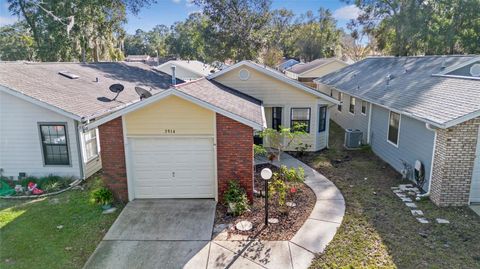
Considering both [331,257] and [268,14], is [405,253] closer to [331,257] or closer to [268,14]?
[331,257]

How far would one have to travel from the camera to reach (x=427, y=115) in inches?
377

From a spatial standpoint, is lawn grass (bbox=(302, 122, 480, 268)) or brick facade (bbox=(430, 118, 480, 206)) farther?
brick facade (bbox=(430, 118, 480, 206))

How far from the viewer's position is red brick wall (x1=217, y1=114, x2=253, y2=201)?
9125 mm

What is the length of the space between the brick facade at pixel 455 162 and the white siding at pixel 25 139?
463 inches

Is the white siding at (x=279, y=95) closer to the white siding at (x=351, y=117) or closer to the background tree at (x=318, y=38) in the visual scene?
the white siding at (x=351, y=117)

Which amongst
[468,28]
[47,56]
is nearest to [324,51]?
[468,28]

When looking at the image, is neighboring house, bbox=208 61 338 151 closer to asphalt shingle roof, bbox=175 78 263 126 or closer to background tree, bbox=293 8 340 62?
asphalt shingle roof, bbox=175 78 263 126

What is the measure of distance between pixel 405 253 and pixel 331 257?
5.46 ft

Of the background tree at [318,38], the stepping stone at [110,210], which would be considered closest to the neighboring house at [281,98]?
the stepping stone at [110,210]

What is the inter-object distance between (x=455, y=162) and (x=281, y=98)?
25.8 feet

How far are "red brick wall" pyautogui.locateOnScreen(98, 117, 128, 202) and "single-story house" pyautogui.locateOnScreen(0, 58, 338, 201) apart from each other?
3 centimetres

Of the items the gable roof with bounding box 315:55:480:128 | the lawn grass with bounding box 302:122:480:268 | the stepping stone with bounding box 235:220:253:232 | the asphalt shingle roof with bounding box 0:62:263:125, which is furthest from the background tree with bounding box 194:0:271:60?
the stepping stone with bounding box 235:220:253:232

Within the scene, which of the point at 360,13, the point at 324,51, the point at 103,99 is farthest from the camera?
the point at 324,51

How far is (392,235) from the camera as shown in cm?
774
